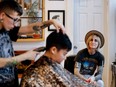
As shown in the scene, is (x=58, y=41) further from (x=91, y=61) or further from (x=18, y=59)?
(x=91, y=61)

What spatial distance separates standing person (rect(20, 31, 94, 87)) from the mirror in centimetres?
305

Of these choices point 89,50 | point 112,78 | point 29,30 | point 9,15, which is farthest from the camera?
point 112,78

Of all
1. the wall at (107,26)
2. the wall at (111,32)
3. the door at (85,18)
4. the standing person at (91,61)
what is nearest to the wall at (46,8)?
the wall at (107,26)

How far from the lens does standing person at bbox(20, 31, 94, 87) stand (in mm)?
1770

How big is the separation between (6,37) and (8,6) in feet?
0.77

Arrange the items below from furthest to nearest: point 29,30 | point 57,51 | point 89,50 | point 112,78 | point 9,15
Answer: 1. point 112,78
2. point 89,50
3. point 29,30
4. point 57,51
5. point 9,15

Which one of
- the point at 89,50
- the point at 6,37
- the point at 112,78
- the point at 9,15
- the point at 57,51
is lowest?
the point at 112,78

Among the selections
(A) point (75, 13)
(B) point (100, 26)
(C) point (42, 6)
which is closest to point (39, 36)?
(C) point (42, 6)

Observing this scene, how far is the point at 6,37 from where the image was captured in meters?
1.81

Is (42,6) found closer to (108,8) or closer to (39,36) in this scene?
(39,36)

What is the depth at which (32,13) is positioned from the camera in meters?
4.95

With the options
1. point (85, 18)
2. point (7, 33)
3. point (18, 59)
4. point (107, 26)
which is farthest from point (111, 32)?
point (18, 59)

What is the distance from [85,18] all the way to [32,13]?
116cm

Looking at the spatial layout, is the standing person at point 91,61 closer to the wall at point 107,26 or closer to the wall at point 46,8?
the wall at point 107,26
